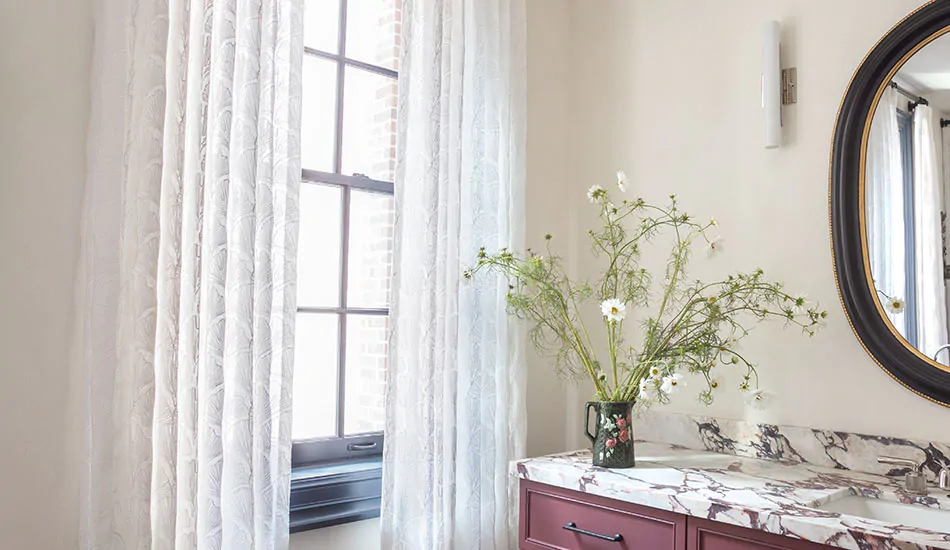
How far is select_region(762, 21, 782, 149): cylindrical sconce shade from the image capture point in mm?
2236

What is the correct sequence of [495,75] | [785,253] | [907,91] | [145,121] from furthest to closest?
1. [495,75]
2. [785,253]
3. [907,91]
4. [145,121]

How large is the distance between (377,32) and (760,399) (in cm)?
168

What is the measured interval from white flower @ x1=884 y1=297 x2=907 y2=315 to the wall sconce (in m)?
0.56

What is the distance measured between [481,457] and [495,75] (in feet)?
4.10

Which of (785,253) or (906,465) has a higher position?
(785,253)

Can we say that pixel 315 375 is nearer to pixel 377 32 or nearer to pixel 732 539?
pixel 377 32

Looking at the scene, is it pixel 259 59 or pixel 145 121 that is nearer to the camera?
pixel 145 121

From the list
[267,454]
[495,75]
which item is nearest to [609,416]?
[267,454]

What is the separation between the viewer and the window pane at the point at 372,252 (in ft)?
7.84

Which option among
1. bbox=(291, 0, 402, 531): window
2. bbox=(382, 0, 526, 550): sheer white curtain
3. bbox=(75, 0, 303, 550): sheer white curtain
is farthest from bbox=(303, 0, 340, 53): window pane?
bbox=(75, 0, 303, 550): sheer white curtain

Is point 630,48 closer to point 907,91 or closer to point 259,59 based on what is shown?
point 907,91

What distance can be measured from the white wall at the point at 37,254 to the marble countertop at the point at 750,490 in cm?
120

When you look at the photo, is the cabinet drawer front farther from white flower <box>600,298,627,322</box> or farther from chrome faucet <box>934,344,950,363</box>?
chrome faucet <box>934,344,950,363</box>

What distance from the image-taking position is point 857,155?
6.80ft
